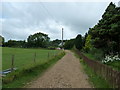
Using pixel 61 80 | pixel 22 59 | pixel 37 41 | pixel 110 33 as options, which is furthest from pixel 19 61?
pixel 37 41

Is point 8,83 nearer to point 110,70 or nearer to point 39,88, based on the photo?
point 39,88

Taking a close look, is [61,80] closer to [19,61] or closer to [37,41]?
[19,61]

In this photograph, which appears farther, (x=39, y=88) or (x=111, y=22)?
(x=111, y=22)

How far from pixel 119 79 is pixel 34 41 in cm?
10464

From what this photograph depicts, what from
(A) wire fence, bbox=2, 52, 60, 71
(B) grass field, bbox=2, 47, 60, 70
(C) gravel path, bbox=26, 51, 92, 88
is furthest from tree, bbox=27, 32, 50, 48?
(C) gravel path, bbox=26, 51, 92, 88

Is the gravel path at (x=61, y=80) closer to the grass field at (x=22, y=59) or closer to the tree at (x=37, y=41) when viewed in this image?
the grass field at (x=22, y=59)

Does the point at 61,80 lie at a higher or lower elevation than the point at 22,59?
lower

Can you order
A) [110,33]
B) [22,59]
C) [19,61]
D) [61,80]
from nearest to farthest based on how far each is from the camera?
1. [61,80]
2. [110,33]
3. [19,61]
4. [22,59]

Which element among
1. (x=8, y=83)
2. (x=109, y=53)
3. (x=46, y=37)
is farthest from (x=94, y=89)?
(x=46, y=37)

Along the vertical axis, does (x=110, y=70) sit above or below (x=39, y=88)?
above

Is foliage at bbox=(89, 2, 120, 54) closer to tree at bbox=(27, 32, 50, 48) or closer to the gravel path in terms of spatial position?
the gravel path

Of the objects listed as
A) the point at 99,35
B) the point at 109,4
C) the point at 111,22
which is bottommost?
the point at 99,35

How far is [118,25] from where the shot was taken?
644 inches

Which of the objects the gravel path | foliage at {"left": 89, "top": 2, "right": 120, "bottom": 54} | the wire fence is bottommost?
the gravel path
